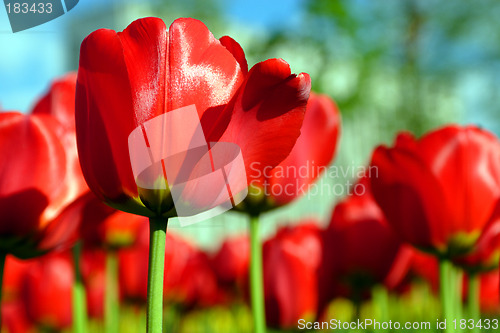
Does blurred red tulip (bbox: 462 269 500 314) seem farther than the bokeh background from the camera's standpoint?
No

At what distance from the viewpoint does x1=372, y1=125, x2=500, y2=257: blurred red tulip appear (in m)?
0.52

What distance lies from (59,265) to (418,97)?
6.21 m

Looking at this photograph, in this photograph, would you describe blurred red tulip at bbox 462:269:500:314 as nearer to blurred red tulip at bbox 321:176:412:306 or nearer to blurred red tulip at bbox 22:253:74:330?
blurred red tulip at bbox 321:176:412:306

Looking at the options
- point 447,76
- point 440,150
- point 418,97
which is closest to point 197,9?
point 418,97

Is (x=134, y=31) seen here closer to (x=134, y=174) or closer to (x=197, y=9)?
(x=134, y=174)

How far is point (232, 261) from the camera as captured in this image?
3.52 ft

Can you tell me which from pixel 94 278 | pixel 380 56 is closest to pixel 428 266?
pixel 94 278

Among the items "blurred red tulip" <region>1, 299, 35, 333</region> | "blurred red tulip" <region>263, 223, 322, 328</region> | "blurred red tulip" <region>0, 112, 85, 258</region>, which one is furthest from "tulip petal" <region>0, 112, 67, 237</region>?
"blurred red tulip" <region>1, 299, 35, 333</region>

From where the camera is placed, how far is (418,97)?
6664mm

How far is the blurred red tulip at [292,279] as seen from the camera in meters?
0.71

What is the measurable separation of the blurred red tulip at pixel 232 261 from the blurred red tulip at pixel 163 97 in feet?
2.37

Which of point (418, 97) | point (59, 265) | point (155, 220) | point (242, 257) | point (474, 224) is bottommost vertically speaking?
point (418, 97)

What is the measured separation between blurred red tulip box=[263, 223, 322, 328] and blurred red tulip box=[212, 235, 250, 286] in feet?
0.84

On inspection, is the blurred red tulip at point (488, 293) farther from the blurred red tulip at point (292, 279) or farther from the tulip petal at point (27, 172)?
the tulip petal at point (27, 172)
